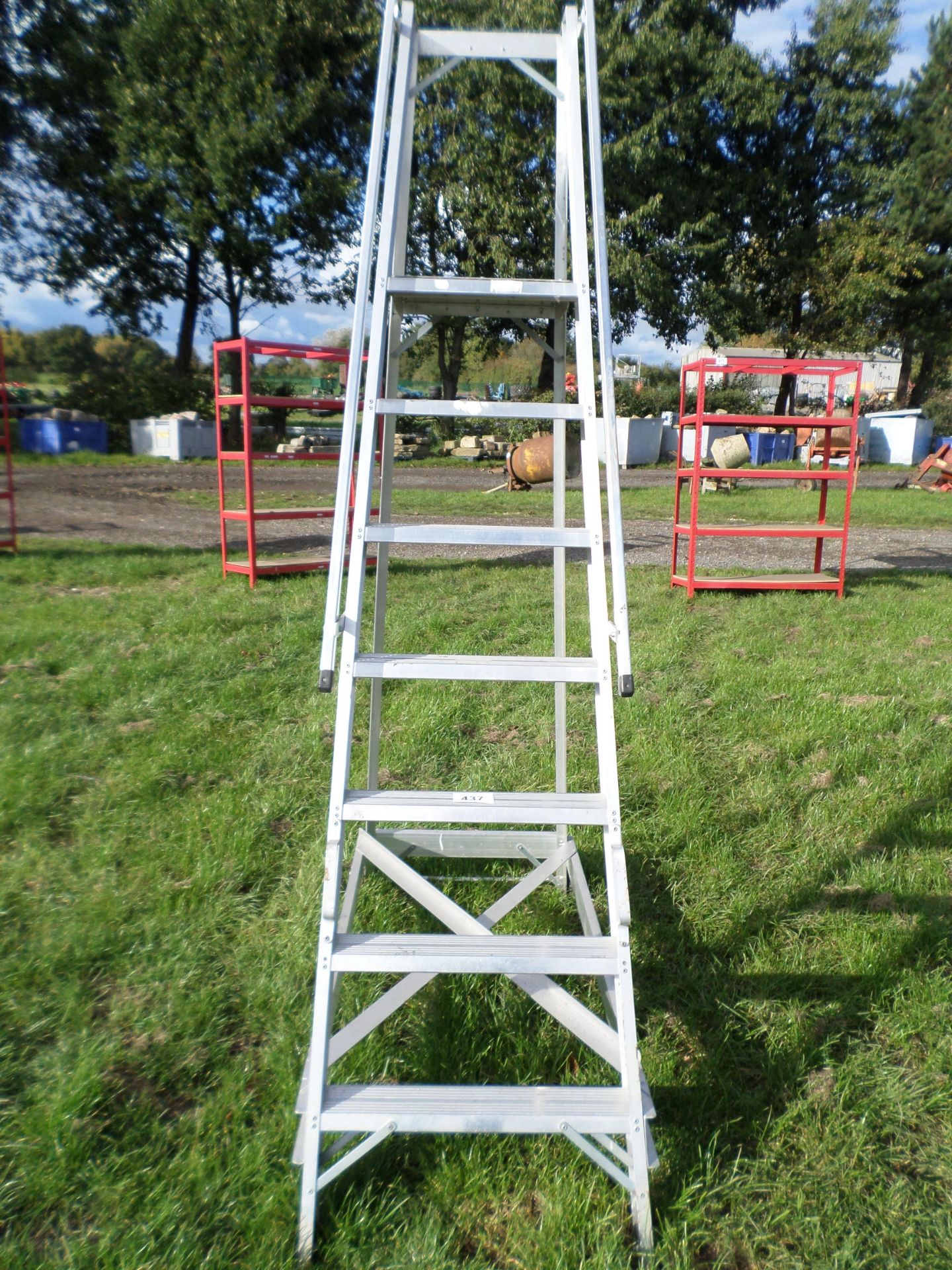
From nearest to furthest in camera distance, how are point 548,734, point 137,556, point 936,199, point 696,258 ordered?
point 548,734 < point 137,556 < point 696,258 < point 936,199

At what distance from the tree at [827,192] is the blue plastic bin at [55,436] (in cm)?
1897

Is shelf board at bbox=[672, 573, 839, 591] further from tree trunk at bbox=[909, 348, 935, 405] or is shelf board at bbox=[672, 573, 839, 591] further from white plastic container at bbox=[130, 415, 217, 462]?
tree trunk at bbox=[909, 348, 935, 405]

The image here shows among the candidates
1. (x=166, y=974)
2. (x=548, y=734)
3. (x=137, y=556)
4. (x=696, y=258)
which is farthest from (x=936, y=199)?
(x=166, y=974)

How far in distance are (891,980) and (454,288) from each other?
2.30m

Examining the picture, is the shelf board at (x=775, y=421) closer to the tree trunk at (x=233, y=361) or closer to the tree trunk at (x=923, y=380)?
the tree trunk at (x=233, y=361)

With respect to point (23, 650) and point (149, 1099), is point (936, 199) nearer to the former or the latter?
point (23, 650)

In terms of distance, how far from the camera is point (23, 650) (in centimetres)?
534

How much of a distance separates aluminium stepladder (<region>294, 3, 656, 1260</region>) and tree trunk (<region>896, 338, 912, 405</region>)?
3549 cm

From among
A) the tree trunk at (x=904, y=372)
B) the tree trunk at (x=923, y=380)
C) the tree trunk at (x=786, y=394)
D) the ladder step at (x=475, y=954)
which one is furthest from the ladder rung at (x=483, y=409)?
the tree trunk at (x=923, y=380)

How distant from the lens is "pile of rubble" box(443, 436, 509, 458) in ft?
87.7

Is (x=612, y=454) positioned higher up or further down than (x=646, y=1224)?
higher up

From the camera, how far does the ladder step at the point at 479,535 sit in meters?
2.04

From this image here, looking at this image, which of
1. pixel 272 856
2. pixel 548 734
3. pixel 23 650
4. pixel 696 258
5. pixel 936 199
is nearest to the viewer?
pixel 272 856

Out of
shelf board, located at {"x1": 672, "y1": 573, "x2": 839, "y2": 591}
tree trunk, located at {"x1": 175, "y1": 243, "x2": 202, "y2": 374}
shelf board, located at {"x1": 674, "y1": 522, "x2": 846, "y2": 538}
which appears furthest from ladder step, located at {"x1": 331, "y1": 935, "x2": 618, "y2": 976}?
tree trunk, located at {"x1": 175, "y1": 243, "x2": 202, "y2": 374}
